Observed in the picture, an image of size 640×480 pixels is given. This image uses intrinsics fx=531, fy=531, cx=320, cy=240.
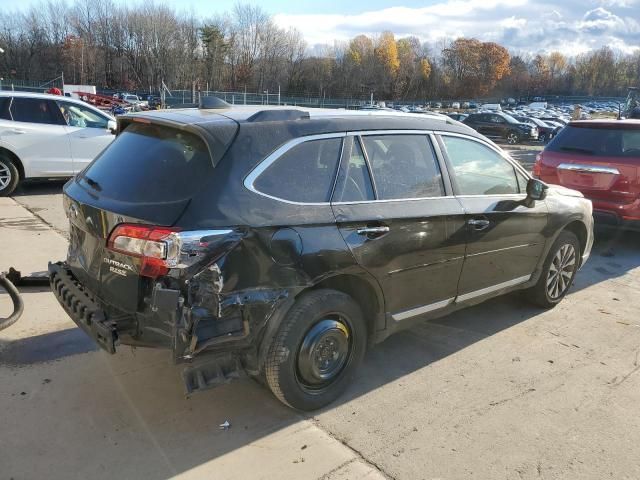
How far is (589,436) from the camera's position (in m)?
3.18

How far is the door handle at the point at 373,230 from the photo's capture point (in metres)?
3.23

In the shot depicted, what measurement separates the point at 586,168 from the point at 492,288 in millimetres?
3963

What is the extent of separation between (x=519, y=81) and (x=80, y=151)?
15058 centimetres

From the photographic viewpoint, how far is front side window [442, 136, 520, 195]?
398 centimetres

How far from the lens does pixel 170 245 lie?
8.66ft

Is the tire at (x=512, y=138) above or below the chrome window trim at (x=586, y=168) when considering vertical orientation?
below

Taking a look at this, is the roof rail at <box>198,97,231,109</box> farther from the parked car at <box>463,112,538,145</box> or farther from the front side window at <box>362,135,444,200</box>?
the parked car at <box>463,112,538,145</box>

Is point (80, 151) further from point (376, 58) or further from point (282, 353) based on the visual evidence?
point (376, 58)

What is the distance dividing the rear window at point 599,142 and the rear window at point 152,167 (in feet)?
20.8

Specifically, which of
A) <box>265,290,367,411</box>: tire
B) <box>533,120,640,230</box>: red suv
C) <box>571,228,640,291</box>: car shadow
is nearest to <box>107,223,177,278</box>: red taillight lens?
<box>265,290,367,411</box>: tire

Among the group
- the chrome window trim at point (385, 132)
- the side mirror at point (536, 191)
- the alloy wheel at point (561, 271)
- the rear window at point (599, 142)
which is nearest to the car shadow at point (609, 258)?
the alloy wheel at point (561, 271)

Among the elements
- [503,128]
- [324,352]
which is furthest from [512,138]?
[324,352]

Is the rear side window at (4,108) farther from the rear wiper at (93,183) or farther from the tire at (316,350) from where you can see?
the tire at (316,350)

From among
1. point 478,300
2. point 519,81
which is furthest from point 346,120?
point 519,81
